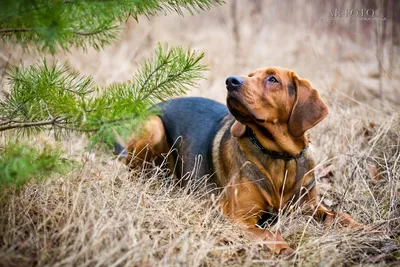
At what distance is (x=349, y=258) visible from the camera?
3.31 meters

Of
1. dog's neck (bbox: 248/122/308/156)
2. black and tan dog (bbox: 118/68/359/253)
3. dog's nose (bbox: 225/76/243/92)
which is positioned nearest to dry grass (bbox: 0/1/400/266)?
black and tan dog (bbox: 118/68/359/253)

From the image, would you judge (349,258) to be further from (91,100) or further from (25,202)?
(25,202)

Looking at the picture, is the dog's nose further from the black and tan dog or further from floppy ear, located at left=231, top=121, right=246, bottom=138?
floppy ear, located at left=231, top=121, right=246, bottom=138

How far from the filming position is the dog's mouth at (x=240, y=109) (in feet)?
12.5

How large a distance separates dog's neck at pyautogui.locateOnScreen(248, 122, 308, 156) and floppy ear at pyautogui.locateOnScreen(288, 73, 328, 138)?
7 cm

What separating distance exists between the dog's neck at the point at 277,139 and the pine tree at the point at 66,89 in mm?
1012

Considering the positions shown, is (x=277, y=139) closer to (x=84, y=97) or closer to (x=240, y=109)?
(x=240, y=109)

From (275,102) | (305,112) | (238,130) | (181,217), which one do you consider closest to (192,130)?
(238,130)

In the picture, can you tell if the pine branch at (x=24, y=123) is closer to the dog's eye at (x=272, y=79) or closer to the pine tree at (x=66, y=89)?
the pine tree at (x=66, y=89)

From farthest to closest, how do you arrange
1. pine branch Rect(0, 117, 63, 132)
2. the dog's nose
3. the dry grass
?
the dog's nose, pine branch Rect(0, 117, 63, 132), the dry grass

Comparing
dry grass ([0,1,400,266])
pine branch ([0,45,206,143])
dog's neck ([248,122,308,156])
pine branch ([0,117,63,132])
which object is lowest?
dry grass ([0,1,400,266])

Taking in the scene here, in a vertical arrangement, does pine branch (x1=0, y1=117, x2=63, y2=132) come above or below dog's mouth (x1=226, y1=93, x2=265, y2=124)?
above

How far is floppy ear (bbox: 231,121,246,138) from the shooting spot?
13.6 feet

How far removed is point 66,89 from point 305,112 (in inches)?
75.0
